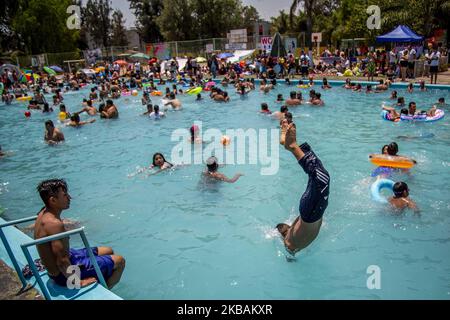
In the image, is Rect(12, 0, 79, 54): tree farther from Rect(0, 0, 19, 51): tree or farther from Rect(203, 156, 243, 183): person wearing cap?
Rect(203, 156, 243, 183): person wearing cap

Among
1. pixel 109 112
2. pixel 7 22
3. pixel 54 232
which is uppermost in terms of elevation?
pixel 7 22

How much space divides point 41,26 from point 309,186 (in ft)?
148

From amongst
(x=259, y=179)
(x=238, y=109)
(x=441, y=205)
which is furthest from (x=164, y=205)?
(x=238, y=109)

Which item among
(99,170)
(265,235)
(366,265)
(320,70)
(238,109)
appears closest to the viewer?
(366,265)

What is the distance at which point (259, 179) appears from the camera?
806 centimetres

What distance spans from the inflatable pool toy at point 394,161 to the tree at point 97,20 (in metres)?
55.1

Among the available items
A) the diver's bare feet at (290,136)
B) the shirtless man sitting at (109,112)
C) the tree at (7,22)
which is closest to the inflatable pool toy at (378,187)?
the diver's bare feet at (290,136)

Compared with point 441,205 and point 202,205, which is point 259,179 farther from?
point 441,205

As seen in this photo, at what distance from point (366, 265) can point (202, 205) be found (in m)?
3.08

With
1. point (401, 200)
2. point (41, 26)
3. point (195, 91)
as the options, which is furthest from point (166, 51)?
point (401, 200)

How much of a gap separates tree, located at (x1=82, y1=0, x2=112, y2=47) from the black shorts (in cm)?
5763

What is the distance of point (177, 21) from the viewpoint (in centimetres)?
4644

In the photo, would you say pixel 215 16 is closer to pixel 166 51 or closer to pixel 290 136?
pixel 166 51

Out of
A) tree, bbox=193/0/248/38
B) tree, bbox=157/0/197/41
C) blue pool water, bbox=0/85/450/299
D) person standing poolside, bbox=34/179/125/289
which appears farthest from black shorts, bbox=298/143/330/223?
tree, bbox=157/0/197/41
